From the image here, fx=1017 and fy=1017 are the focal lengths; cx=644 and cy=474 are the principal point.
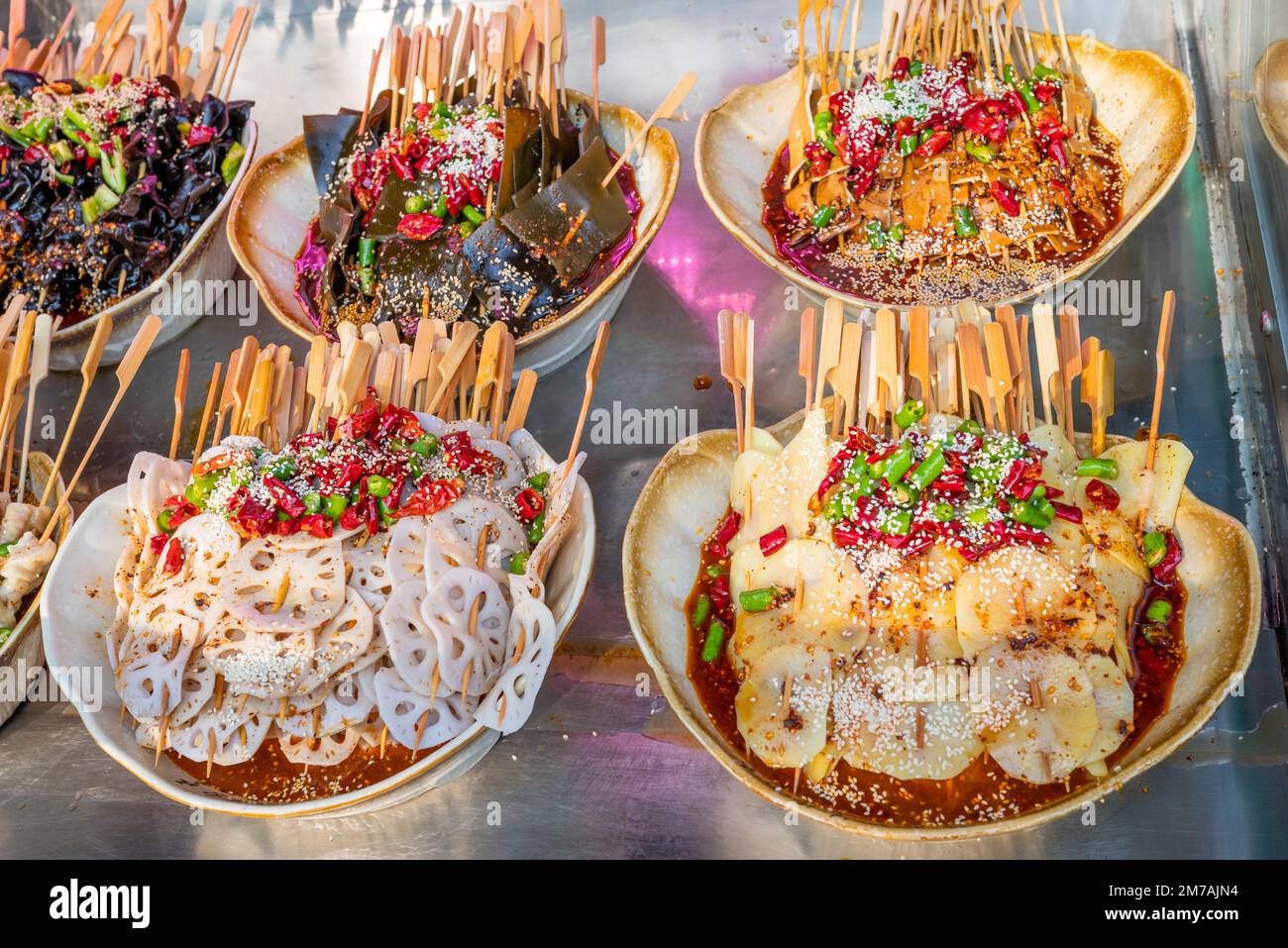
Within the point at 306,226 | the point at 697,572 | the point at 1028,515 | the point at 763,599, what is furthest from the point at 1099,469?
the point at 306,226

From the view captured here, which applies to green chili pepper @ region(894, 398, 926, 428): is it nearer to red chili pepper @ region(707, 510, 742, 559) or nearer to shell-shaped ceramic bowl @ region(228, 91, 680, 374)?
red chili pepper @ region(707, 510, 742, 559)

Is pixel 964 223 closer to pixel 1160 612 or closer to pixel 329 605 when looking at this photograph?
pixel 1160 612

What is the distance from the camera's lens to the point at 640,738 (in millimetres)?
2760

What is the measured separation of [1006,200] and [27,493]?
3.27m

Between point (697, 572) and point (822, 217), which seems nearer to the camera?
point (697, 572)

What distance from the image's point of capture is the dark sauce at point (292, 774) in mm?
2484

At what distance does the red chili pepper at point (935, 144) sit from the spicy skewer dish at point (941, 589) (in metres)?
0.87

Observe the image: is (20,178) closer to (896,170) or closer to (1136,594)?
(896,170)

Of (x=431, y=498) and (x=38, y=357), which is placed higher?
(x=38, y=357)

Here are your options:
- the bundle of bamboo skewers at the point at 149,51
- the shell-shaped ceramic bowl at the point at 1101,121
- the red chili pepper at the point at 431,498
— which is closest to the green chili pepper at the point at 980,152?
the shell-shaped ceramic bowl at the point at 1101,121

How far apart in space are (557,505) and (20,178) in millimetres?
2646

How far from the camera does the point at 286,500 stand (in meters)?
2.63

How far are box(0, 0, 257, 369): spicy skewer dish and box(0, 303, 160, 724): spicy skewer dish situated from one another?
13.9 inches

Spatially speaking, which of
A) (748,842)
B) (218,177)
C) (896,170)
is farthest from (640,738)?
(218,177)
